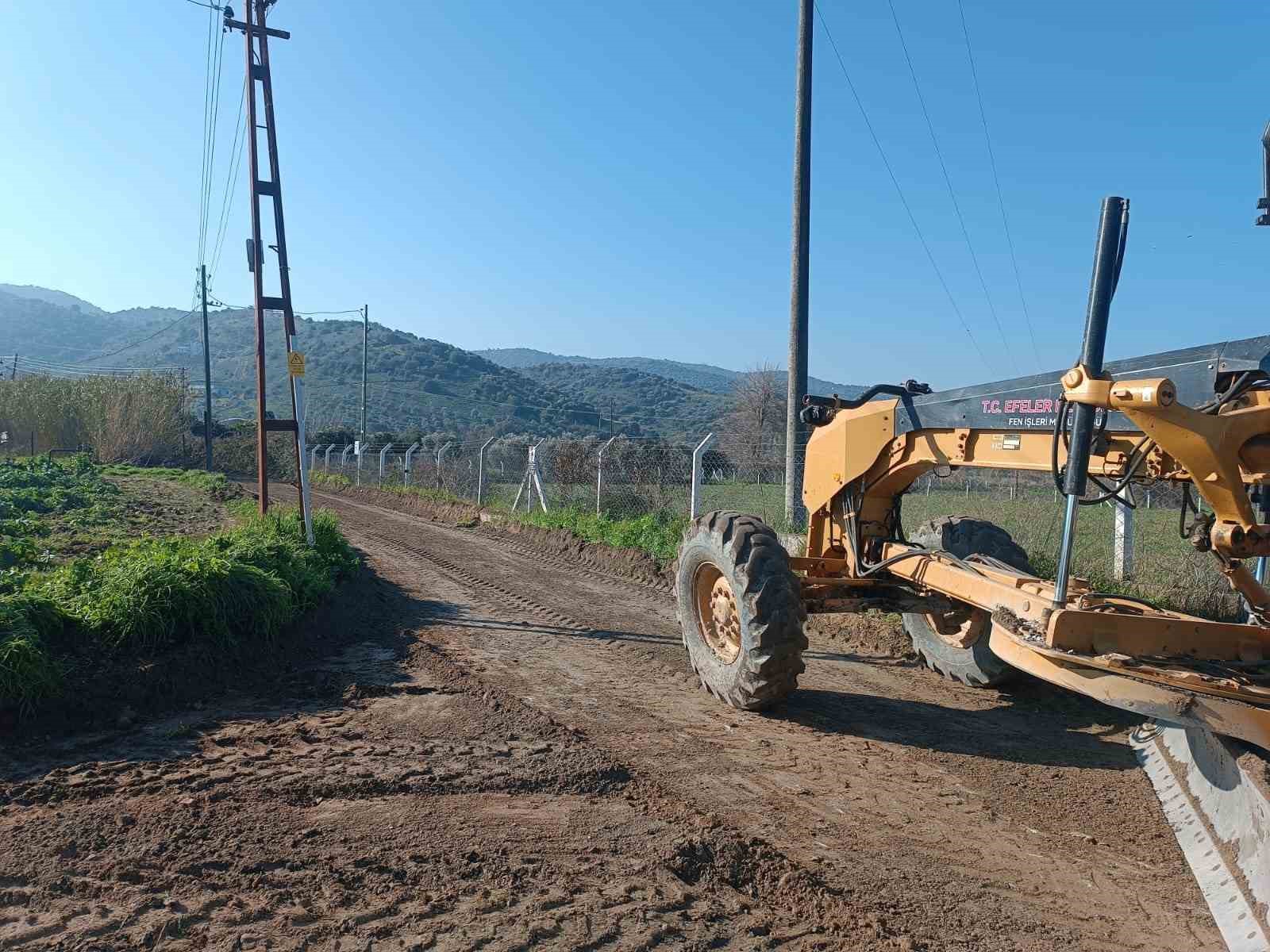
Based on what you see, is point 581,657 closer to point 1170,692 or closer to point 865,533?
point 865,533

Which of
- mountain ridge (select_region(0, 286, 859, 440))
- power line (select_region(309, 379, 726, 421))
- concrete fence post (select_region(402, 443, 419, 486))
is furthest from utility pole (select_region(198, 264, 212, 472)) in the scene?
power line (select_region(309, 379, 726, 421))

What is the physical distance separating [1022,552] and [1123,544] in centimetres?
239

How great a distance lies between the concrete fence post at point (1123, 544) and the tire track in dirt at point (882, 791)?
2820 millimetres

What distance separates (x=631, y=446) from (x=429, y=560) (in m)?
4.41

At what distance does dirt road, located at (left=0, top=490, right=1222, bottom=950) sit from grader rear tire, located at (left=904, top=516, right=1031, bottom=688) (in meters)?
0.19

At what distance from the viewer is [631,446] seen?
1590 centimetres

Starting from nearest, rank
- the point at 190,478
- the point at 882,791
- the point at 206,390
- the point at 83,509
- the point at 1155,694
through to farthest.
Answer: the point at 1155,694 < the point at 882,791 < the point at 83,509 < the point at 190,478 < the point at 206,390

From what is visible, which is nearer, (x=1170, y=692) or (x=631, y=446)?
(x=1170, y=692)

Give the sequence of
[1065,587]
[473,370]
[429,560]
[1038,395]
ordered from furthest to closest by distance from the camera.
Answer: [473,370], [429,560], [1038,395], [1065,587]

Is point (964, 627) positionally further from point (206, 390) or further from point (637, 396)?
point (637, 396)

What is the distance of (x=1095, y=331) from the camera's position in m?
3.79

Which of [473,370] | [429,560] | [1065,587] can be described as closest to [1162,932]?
[1065,587]

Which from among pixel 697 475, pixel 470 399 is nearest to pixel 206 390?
pixel 697 475

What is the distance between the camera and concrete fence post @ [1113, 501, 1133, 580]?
8.38m
